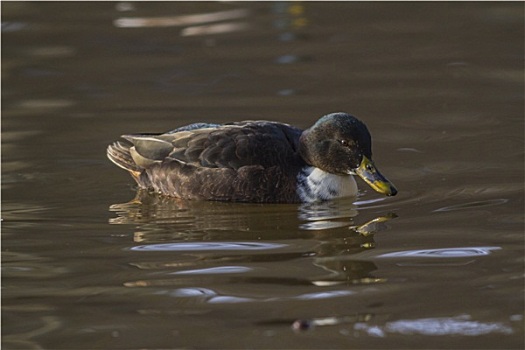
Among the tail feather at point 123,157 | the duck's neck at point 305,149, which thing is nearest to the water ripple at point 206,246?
the duck's neck at point 305,149

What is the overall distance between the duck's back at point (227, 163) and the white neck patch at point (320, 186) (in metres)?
0.06

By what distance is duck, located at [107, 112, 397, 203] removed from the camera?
9484mm

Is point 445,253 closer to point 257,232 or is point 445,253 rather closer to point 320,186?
point 257,232

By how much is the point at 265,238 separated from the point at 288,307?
1646mm

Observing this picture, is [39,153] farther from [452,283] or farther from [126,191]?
[452,283]

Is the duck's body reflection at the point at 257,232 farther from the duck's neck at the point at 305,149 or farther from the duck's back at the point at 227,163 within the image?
the duck's neck at the point at 305,149

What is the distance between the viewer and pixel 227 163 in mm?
9633

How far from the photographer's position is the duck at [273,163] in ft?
31.1

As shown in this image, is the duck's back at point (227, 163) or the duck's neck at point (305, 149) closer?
the duck's back at point (227, 163)

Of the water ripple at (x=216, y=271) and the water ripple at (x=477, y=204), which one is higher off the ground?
the water ripple at (x=216, y=271)

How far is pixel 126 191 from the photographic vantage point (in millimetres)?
10148

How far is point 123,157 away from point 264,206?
1515 millimetres

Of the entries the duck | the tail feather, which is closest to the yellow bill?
the duck

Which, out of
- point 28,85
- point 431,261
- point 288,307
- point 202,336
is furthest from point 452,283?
point 28,85
